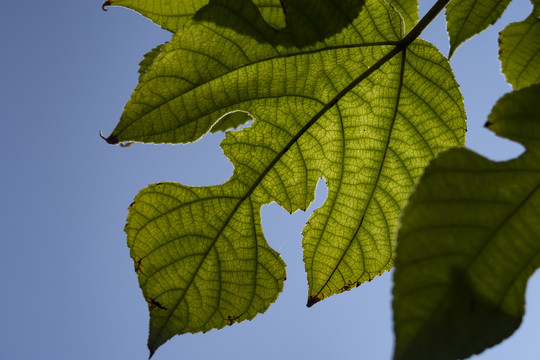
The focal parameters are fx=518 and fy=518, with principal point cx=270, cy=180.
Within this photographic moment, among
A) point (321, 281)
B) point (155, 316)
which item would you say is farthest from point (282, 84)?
point (155, 316)

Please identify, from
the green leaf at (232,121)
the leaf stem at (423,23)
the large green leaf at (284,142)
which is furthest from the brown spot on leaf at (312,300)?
the leaf stem at (423,23)

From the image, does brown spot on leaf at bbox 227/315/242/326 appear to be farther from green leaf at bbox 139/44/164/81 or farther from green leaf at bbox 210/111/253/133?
green leaf at bbox 139/44/164/81

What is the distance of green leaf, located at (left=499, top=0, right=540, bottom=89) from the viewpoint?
1.34 m

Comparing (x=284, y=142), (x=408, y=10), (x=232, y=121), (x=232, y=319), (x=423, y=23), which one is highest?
(x=408, y=10)

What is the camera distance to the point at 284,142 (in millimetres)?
1310

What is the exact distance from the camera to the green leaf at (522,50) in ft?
4.41

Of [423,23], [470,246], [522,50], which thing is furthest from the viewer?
[522,50]

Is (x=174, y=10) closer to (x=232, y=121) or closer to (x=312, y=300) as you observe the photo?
(x=232, y=121)

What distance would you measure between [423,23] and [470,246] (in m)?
0.64

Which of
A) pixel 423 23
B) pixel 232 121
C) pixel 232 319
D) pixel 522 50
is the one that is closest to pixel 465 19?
pixel 423 23

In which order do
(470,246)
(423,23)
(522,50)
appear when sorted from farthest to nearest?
(522,50), (423,23), (470,246)

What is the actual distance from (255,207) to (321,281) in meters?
0.26

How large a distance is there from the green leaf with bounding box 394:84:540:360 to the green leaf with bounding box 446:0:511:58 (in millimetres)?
427

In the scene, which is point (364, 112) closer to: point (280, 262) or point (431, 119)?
point (431, 119)
